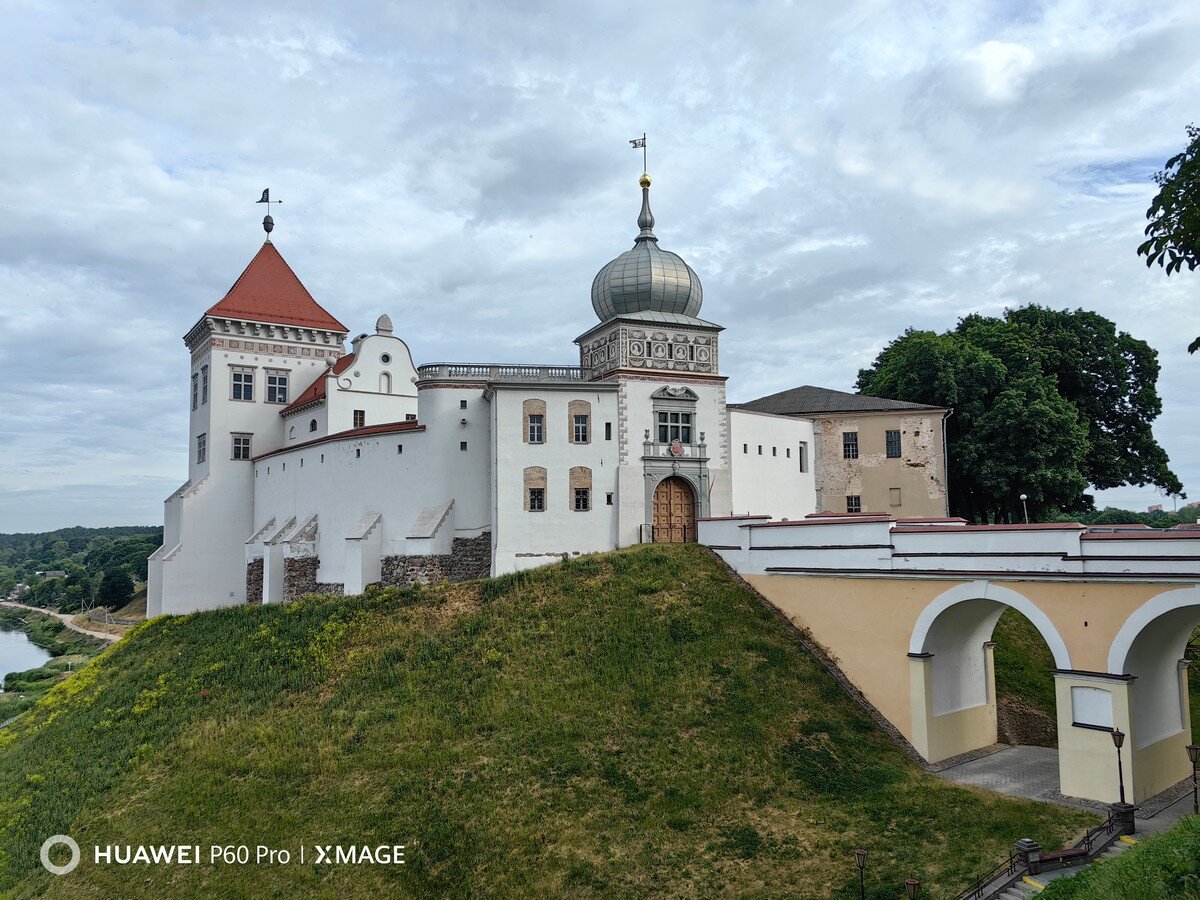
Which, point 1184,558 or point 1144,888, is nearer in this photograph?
point 1144,888

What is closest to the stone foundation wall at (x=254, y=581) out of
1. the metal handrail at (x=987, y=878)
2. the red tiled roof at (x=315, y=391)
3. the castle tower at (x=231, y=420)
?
the castle tower at (x=231, y=420)

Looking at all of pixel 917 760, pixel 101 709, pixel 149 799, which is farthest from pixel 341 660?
pixel 917 760

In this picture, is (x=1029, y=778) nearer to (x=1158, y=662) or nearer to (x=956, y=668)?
(x=956, y=668)

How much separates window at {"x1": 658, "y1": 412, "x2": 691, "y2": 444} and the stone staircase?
2095 centimetres

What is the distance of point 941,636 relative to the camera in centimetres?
2278

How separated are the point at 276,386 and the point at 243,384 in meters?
1.72

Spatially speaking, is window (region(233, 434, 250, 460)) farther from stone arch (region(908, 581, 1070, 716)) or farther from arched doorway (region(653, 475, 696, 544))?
stone arch (region(908, 581, 1070, 716))

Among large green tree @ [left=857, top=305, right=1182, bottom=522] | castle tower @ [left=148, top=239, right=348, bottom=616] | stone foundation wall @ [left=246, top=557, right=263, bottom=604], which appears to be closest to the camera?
large green tree @ [left=857, top=305, right=1182, bottom=522]

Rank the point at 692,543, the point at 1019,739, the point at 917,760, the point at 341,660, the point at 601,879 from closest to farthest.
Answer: the point at 601,879, the point at 917,760, the point at 1019,739, the point at 341,660, the point at 692,543

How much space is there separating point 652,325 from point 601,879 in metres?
22.2

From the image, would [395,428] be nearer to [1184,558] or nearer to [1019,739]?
[1019,739]

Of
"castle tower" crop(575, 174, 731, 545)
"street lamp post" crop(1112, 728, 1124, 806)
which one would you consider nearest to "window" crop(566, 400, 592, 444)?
"castle tower" crop(575, 174, 731, 545)

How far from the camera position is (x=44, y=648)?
7875 cm

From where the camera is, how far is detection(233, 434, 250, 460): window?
4725cm
